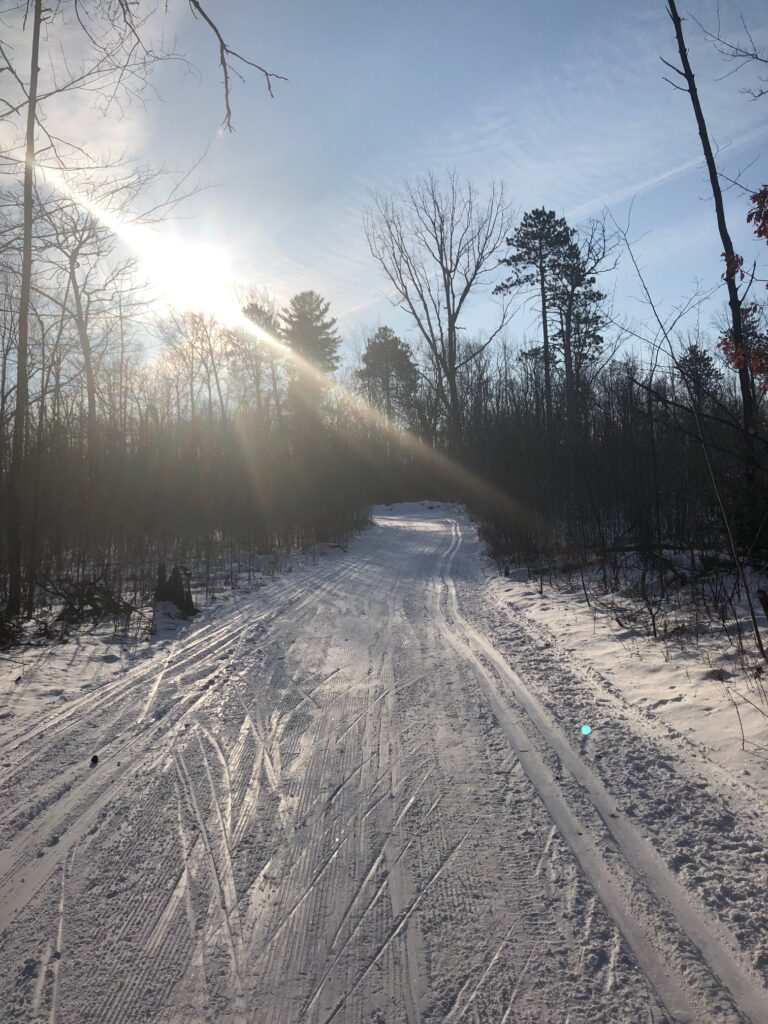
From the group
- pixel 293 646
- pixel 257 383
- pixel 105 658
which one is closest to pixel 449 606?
pixel 293 646

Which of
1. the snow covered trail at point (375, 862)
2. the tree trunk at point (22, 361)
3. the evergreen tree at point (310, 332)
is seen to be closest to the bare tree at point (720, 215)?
the snow covered trail at point (375, 862)

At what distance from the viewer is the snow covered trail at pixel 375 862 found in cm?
215

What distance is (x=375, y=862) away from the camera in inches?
114

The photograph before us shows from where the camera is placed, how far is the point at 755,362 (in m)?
5.25

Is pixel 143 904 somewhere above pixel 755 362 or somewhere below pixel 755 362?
below

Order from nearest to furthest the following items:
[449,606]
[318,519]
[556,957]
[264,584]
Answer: [556,957], [449,606], [264,584], [318,519]

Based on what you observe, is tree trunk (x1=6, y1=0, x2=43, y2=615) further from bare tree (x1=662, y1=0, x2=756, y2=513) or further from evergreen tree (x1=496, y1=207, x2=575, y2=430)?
evergreen tree (x1=496, y1=207, x2=575, y2=430)

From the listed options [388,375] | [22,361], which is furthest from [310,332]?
[22,361]

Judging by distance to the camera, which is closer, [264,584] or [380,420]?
[264,584]

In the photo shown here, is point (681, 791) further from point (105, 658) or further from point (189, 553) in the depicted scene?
point (189, 553)

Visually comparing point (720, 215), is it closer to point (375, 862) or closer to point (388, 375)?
point (375, 862)

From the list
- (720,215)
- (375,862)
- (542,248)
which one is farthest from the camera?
(542,248)

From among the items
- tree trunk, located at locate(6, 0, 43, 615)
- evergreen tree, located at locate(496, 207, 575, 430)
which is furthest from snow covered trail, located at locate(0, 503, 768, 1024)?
evergreen tree, located at locate(496, 207, 575, 430)

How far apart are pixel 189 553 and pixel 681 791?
12.8 meters
